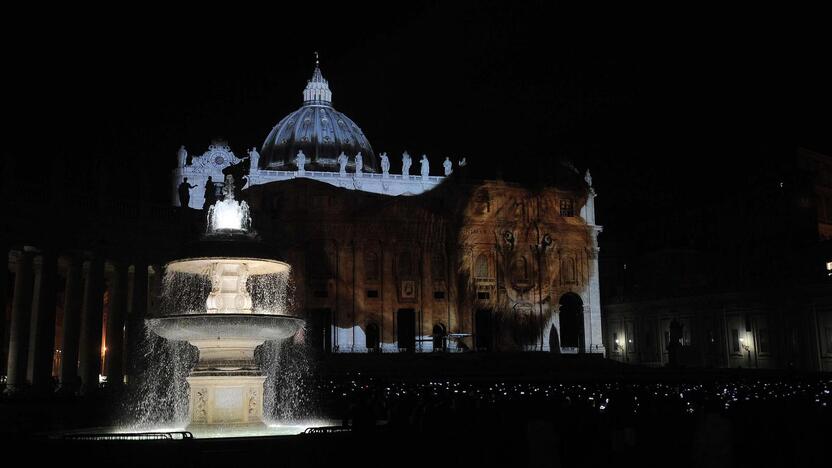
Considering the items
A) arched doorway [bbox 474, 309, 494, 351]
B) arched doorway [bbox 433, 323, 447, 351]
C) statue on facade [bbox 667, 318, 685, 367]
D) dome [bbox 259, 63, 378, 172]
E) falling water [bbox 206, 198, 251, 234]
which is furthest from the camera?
dome [bbox 259, 63, 378, 172]

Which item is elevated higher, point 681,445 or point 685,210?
point 685,210

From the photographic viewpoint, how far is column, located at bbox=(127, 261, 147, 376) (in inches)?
897

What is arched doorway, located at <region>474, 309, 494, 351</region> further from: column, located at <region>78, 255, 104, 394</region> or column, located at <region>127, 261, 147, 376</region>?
column, located at <region>78, 255, 104, 394</region>

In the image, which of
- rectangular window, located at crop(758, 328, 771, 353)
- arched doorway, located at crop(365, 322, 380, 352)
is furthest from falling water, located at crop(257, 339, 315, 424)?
rectangular window, located at crop(758, 328, 771, 353)

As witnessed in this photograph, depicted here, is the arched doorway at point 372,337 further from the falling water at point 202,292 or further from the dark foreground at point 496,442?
the dark foreground at point 496,442

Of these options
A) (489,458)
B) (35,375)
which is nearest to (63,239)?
(35,375)

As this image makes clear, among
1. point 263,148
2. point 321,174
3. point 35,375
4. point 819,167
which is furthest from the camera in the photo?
point 263,148

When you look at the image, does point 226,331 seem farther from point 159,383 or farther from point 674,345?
point 674,345

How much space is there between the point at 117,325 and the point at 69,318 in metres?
1.54

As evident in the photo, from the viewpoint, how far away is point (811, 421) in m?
10.8

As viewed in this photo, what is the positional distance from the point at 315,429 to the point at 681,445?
204 inches

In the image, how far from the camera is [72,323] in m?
24.0

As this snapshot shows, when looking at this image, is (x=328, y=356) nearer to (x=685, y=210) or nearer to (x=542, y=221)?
(x=542, y=221)

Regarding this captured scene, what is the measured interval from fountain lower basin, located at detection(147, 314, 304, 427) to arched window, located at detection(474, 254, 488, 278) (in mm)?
48014
